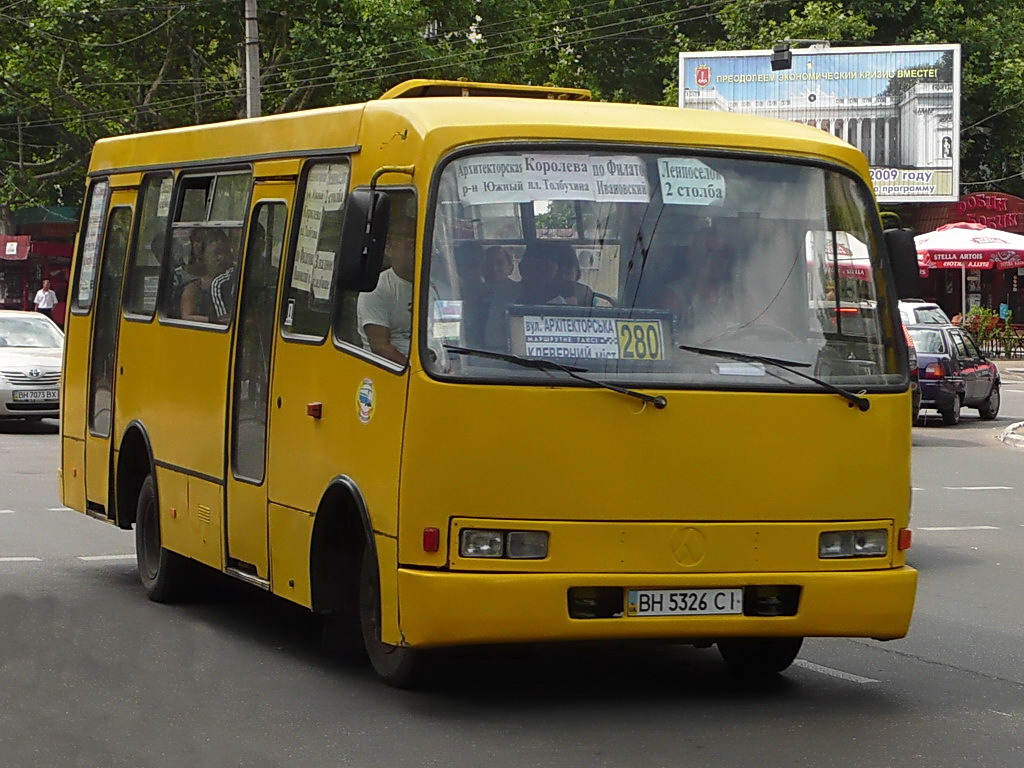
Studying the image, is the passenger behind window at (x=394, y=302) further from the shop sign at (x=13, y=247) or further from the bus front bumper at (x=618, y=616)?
the shop sign at (x=13, y=247)

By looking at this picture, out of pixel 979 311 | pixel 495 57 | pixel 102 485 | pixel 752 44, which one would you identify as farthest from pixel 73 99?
pixel 102 485

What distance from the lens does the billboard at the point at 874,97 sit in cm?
4753

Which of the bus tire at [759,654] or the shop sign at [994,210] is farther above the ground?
the shop sign at [994,210]

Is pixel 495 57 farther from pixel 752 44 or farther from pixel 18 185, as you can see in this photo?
pixel 18 185

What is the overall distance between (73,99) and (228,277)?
39424 millimetres

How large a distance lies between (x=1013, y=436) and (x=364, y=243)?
19.6m

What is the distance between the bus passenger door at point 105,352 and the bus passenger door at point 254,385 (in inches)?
88.1

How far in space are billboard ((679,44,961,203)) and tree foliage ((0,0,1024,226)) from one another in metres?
3.80

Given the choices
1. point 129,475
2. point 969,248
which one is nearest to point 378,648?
point 129,475

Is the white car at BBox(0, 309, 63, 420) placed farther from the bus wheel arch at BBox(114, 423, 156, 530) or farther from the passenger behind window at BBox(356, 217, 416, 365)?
the passenger behind window at BBox(356, 217, 416, 365)

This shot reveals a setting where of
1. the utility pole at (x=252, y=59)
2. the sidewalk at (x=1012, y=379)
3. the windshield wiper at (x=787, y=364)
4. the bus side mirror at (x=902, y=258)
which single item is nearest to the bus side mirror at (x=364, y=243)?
the windshield wiper at (x=787, y=364)

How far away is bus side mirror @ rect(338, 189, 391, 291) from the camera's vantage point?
7.68 m

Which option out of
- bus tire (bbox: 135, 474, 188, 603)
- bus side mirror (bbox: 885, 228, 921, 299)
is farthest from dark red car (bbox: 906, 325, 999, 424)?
bus side mirror (bbox: 885, 228, 921, 299)

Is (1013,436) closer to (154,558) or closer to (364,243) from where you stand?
(154,558)
